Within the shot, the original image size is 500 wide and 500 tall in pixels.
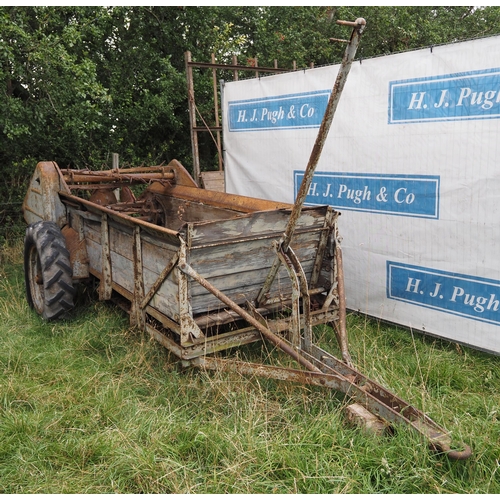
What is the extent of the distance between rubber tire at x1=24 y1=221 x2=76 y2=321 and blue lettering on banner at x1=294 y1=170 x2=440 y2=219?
267 centimetres

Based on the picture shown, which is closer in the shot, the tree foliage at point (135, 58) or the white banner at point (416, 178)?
the white banner at point (416, 178)

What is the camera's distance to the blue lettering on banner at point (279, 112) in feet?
19.3

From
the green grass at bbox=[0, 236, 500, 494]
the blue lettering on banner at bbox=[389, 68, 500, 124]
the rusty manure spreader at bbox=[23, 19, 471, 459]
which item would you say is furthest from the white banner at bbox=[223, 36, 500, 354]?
the rusty manure spreader at bbox=[23, 19, 471, 459]

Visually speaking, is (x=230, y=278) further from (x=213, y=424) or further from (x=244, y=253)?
(x=213, y=424)

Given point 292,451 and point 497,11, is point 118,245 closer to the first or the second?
point 292,451

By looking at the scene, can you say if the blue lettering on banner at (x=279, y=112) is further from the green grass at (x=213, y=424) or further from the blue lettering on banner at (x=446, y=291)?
the green grass at (x=213, y=424)

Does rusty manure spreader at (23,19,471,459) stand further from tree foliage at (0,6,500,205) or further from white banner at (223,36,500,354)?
tree foliage at (0,6,500,205)

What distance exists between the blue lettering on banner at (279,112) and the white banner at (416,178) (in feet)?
0.07

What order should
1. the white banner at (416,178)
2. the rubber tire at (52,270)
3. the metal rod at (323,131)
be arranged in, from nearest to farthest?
the metal rod at (323,131) → the white banner at (416,178) → the rubber tire at (52,270)

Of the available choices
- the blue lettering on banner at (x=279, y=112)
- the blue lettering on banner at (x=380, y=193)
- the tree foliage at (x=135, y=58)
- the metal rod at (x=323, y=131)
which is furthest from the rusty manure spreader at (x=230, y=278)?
the tree foliage at (x=135, y=58)

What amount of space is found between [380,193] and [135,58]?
6709 mm

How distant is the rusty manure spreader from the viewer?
11.1 ft

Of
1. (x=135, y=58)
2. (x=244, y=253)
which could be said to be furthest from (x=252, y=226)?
(x=135, y=58)

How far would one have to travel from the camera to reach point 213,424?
11.3 feet
